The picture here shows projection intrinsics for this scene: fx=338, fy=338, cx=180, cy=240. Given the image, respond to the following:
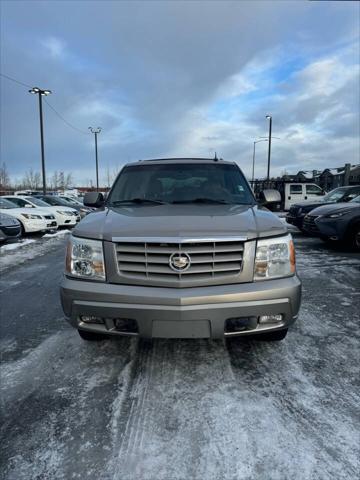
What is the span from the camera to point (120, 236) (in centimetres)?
257

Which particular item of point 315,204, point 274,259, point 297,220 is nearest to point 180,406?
point 274,259

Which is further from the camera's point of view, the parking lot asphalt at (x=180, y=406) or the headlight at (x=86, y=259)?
the headlight at (x=86, y=259)

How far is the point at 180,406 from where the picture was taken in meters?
2.40

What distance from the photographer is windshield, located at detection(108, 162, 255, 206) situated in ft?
12.1

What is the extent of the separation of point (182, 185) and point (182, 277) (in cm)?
163

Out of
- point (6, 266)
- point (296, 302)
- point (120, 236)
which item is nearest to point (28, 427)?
point (120, 236)

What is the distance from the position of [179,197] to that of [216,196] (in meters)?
0.41

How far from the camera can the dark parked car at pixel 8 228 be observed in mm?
9414

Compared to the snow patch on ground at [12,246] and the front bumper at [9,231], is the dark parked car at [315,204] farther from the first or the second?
the front bumper at [9,231]

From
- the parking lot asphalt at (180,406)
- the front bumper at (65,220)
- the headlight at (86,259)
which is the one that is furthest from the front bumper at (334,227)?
the front bumper at (65,220)

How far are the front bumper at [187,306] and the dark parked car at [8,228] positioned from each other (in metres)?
7.97

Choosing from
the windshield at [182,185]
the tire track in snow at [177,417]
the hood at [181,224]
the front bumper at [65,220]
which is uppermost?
the windshield at [182,185]

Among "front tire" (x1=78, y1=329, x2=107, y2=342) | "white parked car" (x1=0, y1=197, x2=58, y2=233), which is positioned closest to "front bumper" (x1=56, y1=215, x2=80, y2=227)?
"white parked car" (x1=0, y1=197, x2=58, y2=233)

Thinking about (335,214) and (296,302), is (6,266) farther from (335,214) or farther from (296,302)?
(335,214)
